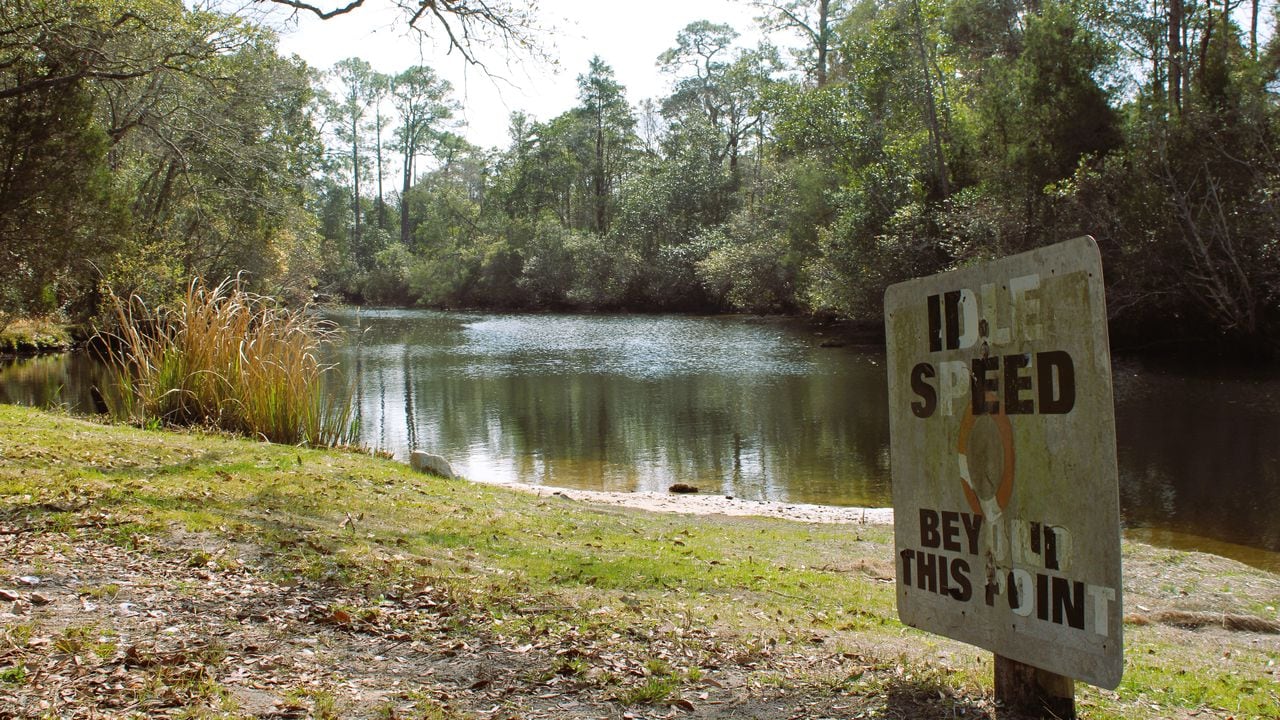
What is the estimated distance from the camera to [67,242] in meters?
13.3

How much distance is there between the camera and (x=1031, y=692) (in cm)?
336

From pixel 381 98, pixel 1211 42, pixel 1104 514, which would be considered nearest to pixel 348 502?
pixel 1104 514

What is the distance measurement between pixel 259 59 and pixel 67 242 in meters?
14.1

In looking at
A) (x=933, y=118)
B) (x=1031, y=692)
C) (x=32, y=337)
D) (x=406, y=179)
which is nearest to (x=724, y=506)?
(x=1031, y=692)

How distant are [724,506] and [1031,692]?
26.6 ft

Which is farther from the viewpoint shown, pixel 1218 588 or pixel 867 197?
pixel 867 197

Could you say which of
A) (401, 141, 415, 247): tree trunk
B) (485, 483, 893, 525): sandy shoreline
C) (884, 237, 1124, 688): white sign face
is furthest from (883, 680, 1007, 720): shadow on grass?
(401, 141, 415, 247): tree trunk

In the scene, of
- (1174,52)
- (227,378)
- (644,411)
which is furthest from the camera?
(1174,52)

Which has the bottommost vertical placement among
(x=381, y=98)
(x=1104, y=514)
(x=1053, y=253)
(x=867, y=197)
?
(x=1104, y=514)

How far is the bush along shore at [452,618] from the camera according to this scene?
3459 mm

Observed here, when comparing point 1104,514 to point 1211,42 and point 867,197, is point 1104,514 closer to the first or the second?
point 1211,42

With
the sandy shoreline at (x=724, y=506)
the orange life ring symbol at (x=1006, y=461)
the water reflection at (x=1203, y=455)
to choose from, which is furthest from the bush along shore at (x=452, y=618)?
the water reflection at (x=1203, y=455)

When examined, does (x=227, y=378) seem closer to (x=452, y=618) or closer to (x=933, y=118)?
(x=452, y=618)

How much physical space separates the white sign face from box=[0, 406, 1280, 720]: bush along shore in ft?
1.61
